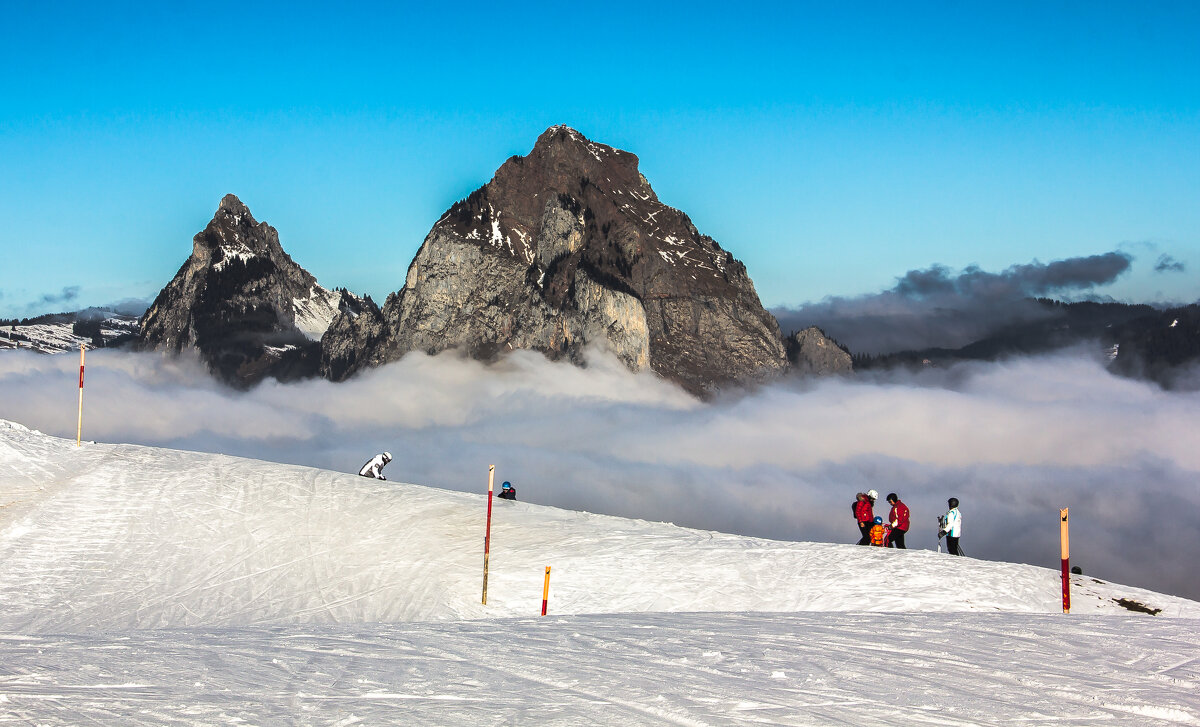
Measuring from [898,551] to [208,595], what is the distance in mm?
17976

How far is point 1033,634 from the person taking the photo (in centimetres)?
1525

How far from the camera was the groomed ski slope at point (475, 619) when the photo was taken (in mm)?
10734

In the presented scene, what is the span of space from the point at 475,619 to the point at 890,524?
43.1 ft

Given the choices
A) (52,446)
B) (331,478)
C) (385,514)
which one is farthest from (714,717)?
(52,446)

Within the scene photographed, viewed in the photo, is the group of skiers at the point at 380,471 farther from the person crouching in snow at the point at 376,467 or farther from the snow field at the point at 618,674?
the snow field at the point at 618,674

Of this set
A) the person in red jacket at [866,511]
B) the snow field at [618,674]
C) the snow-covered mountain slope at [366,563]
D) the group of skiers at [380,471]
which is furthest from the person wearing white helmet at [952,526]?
the group of skiers at [380,471]

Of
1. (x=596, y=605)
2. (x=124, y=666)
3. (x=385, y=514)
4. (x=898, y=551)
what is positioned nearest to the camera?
(x=124, y=666)

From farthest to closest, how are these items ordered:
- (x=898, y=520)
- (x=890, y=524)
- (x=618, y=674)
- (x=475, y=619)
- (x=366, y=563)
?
(x=890, y=524)
(x=898, y=520)
(x=366, y=563)
(x=475, y=619)
(x=618, y=674)

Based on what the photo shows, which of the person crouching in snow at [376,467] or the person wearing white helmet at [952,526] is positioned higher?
the person crouching in snow at [376,467]

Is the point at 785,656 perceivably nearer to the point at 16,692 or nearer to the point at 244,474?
the point at 16,692

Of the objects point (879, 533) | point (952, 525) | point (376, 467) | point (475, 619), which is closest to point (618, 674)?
point (475, 619)

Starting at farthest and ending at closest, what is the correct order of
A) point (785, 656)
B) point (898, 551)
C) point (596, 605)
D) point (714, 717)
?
point (898, 551)
point (596, 605)
point (785, 656)
point (714, 717)

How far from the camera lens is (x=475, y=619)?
71.7 ft

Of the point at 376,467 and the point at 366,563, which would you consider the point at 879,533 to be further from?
the point at 376,467
